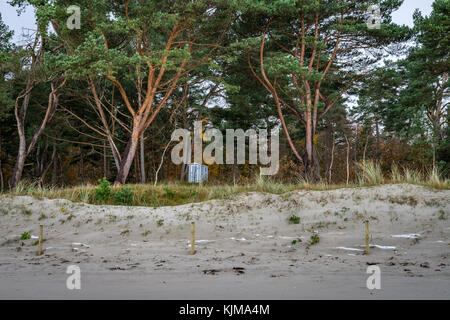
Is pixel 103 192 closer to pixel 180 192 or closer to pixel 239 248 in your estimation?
pixel 180 192

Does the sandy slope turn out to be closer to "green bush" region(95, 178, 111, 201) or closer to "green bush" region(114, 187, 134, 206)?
"green bush" region(114, 187, 134, 206)

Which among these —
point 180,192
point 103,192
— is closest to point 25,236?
point 103,192

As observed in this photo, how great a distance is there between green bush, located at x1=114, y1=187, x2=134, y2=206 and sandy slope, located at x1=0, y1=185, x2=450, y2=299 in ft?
2.10

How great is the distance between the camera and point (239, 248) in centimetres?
925

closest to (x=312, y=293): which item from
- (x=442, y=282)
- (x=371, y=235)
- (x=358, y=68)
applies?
(x=442, y=282)

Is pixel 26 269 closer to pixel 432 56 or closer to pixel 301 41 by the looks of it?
pixel 301 41

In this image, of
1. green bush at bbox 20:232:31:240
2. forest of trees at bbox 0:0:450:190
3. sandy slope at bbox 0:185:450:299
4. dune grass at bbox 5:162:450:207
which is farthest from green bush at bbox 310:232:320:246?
green bush at bbox 20:232:31:240

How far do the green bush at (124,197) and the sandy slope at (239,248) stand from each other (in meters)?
0.64

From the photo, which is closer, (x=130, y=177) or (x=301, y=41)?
(x=301, y=41)

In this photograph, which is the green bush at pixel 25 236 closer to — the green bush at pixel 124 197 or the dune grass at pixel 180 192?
the dune grass at pixel 180 192

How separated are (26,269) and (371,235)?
886 centimetres

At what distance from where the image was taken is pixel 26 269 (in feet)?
25.6

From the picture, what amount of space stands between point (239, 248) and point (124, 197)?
5398 mm
